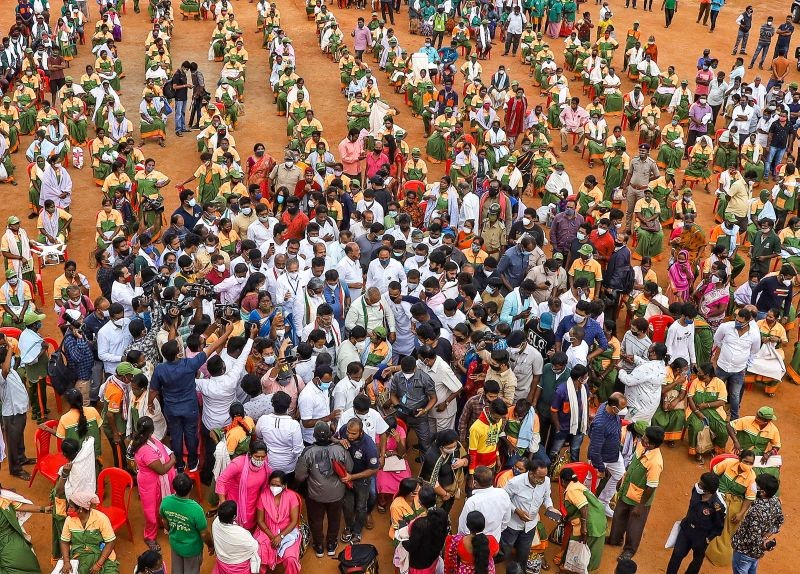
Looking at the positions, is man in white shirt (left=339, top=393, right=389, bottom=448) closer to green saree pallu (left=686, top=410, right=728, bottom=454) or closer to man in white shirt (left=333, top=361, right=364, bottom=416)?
man in white shirt (left=333, top=361, right=364, bottom=416)

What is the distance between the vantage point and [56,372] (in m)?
9.77

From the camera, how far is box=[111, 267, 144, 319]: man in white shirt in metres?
10.4

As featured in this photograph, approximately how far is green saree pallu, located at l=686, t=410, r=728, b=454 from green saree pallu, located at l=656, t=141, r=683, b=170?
945 centimetres

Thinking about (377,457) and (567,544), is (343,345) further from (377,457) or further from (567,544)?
(567,544)

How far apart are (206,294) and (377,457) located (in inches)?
132

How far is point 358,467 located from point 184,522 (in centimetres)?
179

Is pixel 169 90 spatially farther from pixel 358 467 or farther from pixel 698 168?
pixel 358 467

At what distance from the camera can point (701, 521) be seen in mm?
8078

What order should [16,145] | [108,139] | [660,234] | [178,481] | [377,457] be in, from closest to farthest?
[178,481], [377,457], [660,234], [108,139], [16,145]

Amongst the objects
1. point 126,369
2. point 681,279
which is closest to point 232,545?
point 126,369

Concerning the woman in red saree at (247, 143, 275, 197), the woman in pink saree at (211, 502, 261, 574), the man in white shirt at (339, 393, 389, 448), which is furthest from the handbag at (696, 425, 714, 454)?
the woman in red saree at (247, 143, 275, 197)

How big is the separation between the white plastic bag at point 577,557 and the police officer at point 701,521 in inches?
33.5

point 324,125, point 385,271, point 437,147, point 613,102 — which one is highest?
point 385,271

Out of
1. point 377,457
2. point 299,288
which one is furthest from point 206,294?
point 377,457
